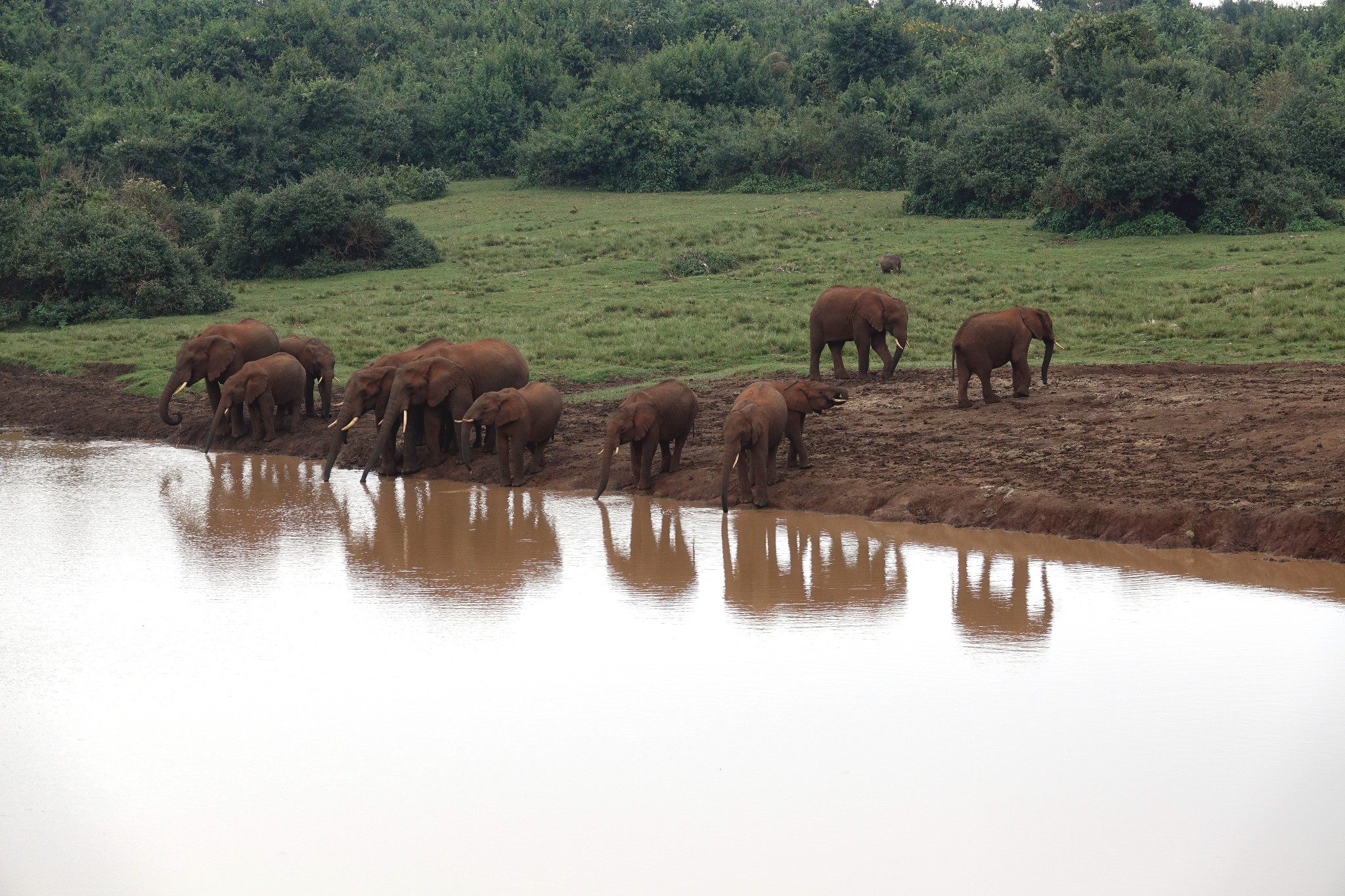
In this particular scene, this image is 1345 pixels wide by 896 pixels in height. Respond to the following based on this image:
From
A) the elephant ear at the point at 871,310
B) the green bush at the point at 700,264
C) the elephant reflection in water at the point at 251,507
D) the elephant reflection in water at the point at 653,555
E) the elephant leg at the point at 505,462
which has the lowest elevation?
the elephant reflection in water at the point at 653,555

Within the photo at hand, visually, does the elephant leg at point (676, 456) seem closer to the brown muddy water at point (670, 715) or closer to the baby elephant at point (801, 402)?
the baby elephant at point (801, 402)

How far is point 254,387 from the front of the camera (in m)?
18.2

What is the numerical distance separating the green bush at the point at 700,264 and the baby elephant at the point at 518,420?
1484 cm

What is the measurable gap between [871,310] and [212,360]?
8744 millimetres

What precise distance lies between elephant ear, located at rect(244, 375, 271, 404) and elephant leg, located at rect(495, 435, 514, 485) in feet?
13.0

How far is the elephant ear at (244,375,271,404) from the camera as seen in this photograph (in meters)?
18.1

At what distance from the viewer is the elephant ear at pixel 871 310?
1950 centimetres

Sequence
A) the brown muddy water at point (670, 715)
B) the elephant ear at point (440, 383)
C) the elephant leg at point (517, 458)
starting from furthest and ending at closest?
the elephant ear at point (440, 383), the elephant leg at point (517, 458), the brown muddy water at point (670, 715)

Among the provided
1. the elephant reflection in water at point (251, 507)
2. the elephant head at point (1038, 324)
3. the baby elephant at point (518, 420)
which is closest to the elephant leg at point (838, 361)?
the elephant head at point (1038, 324)

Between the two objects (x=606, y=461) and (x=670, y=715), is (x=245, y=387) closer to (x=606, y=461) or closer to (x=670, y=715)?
(x=606, y=461)

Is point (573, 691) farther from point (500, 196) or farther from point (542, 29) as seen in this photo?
point (542, 29)

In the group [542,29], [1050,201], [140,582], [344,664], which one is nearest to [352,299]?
[1050,201]

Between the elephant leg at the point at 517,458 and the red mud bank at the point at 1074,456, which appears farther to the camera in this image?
the elephant leg at the point at 517,458

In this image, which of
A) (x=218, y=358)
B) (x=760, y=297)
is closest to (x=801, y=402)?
(x=218, y=358)
